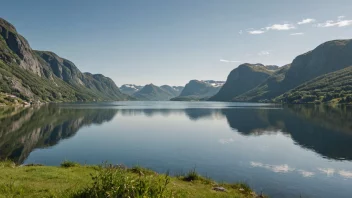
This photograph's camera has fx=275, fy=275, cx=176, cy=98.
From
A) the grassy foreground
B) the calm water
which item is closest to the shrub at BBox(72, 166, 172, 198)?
the grassy foreground

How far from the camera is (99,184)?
→ 56.6 ft

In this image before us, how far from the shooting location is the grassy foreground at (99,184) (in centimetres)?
1555

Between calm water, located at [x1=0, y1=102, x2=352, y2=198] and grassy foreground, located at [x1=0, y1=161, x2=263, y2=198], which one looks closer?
grassy foreground, located at [x1=0, y1=161, x2=263, y2=198]

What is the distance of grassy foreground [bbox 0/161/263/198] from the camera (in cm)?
1555

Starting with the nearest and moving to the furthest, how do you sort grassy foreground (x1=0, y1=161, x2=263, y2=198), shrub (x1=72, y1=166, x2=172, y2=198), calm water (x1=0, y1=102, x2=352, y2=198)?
shrub (x1=72, y1=166, x2=172, y2=198), grassy foreground (x1=0, y1=161, x2=263, y2=198), calm water (x1=0, y1=102, x2=352, y2=198)

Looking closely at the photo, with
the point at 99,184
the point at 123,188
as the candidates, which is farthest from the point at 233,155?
the point at 123,188

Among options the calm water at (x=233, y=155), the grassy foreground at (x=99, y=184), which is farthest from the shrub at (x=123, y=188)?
the calm water at (x=233, y=155)

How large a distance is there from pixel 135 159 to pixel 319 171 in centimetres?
3310

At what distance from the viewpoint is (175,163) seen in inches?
1978

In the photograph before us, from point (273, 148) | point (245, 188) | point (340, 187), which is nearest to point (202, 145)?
point (273, 148)

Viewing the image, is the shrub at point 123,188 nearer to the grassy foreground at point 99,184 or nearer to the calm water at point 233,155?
the grassy foreground at point 99,184

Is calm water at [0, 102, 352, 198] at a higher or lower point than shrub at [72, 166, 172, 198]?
lower

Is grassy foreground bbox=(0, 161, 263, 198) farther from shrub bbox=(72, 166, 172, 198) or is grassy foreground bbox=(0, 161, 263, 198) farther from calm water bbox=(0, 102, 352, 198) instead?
calm water bbox=(0, 102, 352, 198)

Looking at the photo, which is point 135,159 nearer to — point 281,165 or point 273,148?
point 281,165
